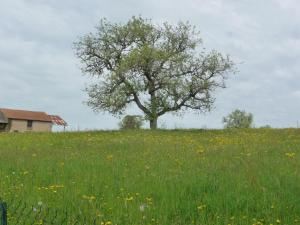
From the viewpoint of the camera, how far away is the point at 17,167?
12.9m

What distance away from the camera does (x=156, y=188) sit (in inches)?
376

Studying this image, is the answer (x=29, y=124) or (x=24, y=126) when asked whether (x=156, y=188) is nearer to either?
(x=24, y=126)

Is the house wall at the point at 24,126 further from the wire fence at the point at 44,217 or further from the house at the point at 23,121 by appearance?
the wire fence at the point at 44,217

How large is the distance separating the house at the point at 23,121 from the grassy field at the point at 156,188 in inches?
3472

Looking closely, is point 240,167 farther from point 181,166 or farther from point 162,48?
point 162,48

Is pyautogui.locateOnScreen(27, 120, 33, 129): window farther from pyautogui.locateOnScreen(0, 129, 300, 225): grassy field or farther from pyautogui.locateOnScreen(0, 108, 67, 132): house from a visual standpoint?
pyautogui.locateOnScreen(0, 129, 300, 225): grassy field

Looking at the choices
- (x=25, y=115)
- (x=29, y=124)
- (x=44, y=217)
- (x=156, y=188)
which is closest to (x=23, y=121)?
(x=29, y=124)

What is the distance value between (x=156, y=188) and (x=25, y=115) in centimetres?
9870

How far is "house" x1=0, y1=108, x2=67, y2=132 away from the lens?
327 feet

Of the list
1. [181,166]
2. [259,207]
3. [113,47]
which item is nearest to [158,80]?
[113,47]

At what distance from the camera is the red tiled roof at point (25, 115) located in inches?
3984

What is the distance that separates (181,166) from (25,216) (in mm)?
5948

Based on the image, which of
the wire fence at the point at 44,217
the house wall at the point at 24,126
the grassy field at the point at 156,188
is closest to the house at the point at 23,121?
the house wall at the point at 24,126

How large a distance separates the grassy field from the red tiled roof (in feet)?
293
